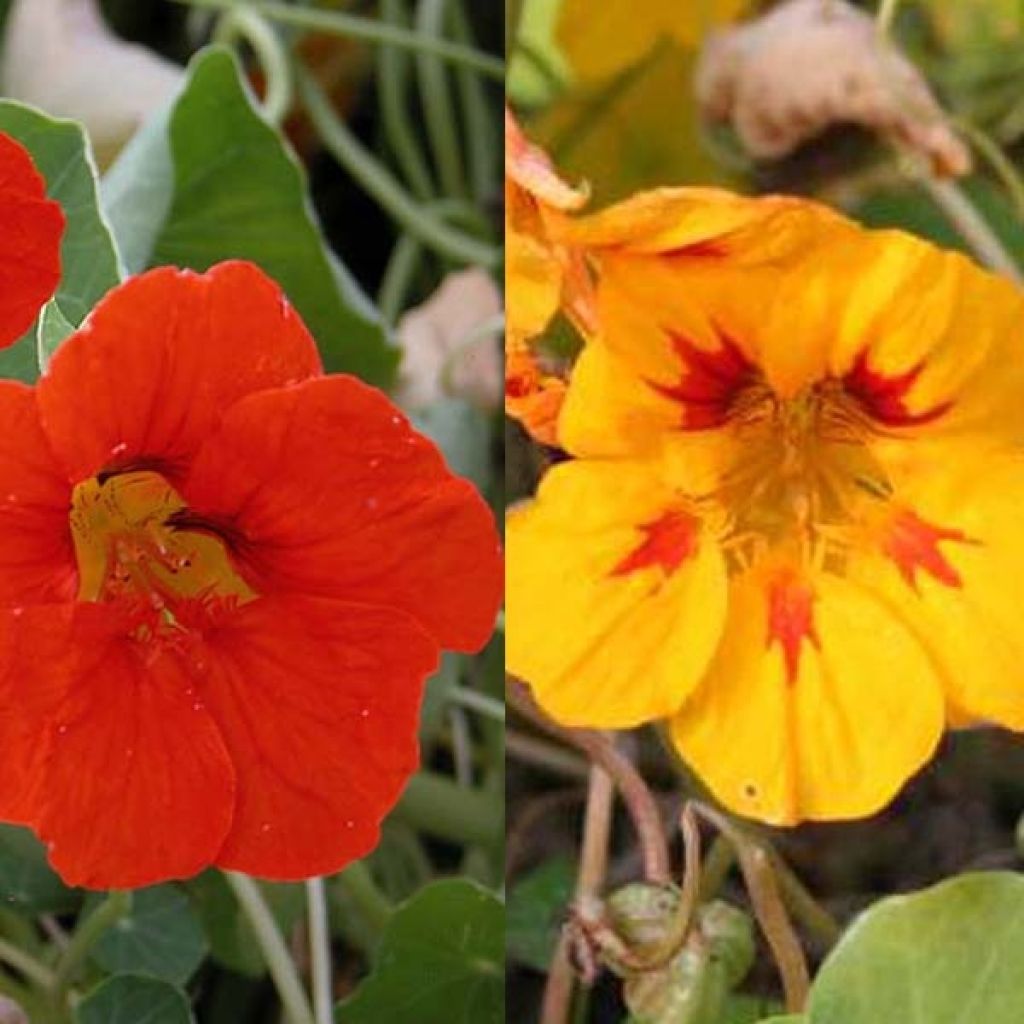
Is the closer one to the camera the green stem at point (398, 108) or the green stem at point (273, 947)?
the green stem at point (273, 947)

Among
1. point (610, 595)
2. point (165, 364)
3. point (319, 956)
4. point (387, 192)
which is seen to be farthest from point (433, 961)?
point (387, 192)

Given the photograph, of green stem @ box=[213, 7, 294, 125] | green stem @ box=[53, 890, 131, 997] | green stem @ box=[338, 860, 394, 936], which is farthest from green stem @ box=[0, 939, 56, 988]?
green stem @ box=[213, 7, 294, 125]

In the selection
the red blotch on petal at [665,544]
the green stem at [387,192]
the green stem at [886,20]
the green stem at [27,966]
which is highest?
the green stem at [886,20]

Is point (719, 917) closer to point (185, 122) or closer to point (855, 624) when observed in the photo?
point (855, 624)

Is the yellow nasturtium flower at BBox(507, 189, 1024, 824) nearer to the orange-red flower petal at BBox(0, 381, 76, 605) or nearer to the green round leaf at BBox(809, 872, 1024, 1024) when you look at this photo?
the green round leaf at BBox(809, 872, 1024, 1024)

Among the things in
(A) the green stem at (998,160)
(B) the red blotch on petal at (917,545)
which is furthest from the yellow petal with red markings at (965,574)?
(A) the green stem at (998,160)

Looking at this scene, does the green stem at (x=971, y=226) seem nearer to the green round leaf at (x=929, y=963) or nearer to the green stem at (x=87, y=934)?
the green round leaf at (x=929, y=963)

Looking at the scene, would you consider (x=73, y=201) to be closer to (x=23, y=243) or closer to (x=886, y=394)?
(x=23, y=243)
